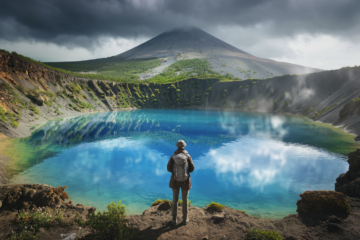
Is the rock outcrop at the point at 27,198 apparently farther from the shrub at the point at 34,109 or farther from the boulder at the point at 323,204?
the shrub at the point at 34,109

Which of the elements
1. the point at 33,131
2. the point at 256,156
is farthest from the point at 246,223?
the point at 33,131

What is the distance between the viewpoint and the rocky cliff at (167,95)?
32.2m

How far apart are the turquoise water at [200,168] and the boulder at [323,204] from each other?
1.96 m

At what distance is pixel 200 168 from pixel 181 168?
9604 mm

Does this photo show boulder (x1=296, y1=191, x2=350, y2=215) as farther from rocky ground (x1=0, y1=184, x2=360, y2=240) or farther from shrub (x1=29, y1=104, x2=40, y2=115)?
shrub (x1=29, y1=104, x2=40, y2=115)

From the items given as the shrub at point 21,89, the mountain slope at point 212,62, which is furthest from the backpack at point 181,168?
the mountain slope at point 212,62

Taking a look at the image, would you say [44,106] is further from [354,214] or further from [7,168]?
[354,214]

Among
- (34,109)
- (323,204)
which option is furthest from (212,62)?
(323,204)

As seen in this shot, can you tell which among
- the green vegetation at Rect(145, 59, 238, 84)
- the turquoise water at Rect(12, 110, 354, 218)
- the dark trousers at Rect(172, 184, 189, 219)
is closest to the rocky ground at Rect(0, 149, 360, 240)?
the dark trousers at Rect(172, 184, 189, 219)

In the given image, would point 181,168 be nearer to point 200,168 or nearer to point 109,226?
point 109,226

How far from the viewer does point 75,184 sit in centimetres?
1234

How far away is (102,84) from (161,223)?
2849 inches

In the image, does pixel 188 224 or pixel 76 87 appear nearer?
pixel 188 224

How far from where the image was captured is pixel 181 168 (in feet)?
20.9
